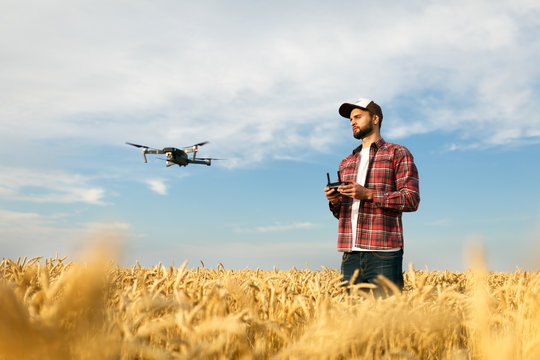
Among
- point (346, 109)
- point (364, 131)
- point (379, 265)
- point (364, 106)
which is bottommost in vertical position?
point (379, 265)

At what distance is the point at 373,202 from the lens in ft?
17.2

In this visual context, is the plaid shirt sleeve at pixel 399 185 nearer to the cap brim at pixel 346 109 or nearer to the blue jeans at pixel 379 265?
the blue jeans at pixel 379 265

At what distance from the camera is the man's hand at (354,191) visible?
5062 mm

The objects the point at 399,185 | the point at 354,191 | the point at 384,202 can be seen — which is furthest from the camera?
the point at 399,185

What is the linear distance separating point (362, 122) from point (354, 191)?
127cm

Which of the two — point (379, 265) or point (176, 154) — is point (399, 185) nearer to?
point (379, 265)

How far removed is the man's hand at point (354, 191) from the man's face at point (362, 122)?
110 cm

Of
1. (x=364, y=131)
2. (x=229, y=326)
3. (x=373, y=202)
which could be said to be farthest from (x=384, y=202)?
(x=229, y=326)

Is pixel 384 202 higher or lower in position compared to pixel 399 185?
lower

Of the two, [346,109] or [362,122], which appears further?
[346,109]

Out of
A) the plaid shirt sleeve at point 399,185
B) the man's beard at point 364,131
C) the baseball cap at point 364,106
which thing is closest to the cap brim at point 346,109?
the baseball cap at point 364,106

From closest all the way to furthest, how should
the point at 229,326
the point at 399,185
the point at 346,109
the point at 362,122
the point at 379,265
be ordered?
the point at 229,326 → the point at 379,265 → the point at 399,185 → the point at 362,122 → the point at 346,109

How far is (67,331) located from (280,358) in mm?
972

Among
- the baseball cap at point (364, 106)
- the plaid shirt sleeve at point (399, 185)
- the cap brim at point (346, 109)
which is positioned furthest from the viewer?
the cap brim at point (346, 109)
